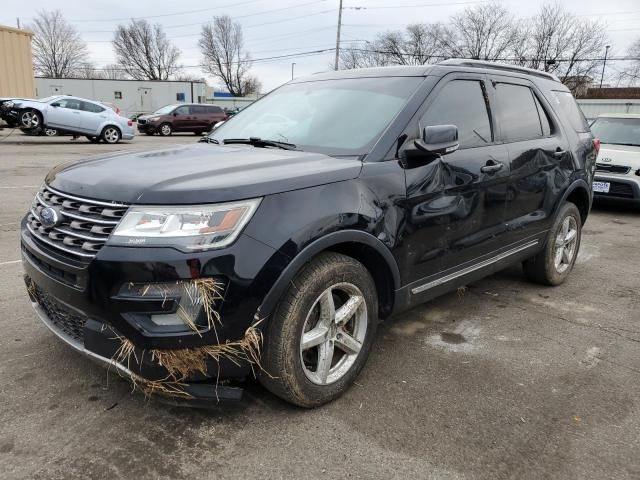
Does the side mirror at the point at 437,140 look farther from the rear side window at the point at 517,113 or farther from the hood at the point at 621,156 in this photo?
the hood at the point at 621,156

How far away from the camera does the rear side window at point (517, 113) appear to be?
3.96m

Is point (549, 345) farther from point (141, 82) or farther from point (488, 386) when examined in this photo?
point (141, 82)

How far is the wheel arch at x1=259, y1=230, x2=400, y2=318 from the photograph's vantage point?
238 centimetres

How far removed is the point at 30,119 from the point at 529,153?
1922cm

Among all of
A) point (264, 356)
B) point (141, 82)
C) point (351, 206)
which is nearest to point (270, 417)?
point (264, 356)

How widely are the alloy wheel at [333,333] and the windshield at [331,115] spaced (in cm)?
83

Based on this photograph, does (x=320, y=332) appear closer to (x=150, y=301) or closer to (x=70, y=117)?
(x=150, y=301)

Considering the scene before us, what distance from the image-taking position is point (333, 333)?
2.77 meters

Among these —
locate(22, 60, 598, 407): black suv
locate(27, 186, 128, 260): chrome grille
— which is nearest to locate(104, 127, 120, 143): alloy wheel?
locate(22, 60, 598, 407): black suv

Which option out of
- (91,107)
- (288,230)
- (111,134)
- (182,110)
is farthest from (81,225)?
(182,110)

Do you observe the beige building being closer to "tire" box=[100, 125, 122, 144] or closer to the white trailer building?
"tire" box=[100, 125, 122, 144]

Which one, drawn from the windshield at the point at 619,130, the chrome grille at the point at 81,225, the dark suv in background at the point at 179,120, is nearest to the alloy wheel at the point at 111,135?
the dark suv in background at the point at 179,120

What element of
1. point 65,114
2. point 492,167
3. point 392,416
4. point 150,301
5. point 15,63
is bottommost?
point 392,416

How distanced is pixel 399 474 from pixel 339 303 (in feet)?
3.06
